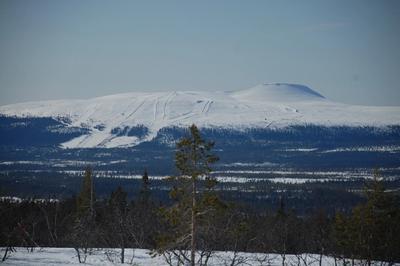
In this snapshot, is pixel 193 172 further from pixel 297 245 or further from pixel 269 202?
pixel 269 202

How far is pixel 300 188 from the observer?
543 ft

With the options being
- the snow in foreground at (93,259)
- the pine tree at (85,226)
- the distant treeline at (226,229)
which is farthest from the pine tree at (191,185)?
the pine tree at (85,226)

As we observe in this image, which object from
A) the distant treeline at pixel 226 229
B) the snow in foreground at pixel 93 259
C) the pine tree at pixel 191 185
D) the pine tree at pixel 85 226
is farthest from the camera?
the pine tree at pixel 85 226

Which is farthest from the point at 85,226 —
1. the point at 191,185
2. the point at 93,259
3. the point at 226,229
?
the point at 226,229

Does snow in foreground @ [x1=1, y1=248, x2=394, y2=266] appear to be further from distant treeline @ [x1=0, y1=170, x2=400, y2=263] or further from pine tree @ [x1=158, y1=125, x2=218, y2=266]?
pine tree @ [x1=158, y1=125, x2=218, y2=266]

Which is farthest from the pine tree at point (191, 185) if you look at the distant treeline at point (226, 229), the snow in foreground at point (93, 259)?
the snow in foreground at point (93, 259)

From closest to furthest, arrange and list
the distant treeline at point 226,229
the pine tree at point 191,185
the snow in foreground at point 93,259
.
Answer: the pine tree at point 191,185 → the distant treeline at point 226,229 → the snow in foreground at point 93,259

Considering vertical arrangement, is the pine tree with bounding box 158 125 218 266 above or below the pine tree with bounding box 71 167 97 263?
above

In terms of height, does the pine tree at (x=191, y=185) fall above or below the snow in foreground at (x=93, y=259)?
above

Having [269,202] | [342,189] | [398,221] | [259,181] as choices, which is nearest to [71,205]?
[398,221]

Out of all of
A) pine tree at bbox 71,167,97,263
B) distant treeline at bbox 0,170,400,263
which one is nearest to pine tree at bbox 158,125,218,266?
distant treeline at bbox 0,170,400,263

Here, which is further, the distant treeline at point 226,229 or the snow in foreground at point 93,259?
the snow in foreground at point 93,259

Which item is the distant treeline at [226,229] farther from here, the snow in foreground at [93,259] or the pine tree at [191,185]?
the snow in foreground at [93,259]

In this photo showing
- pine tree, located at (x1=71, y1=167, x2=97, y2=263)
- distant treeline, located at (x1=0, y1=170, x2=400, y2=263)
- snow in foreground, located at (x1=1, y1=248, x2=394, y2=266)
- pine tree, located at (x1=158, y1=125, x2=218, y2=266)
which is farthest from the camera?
pine tree, located at (x1=71, y1=167, x2=97, y2=263)
